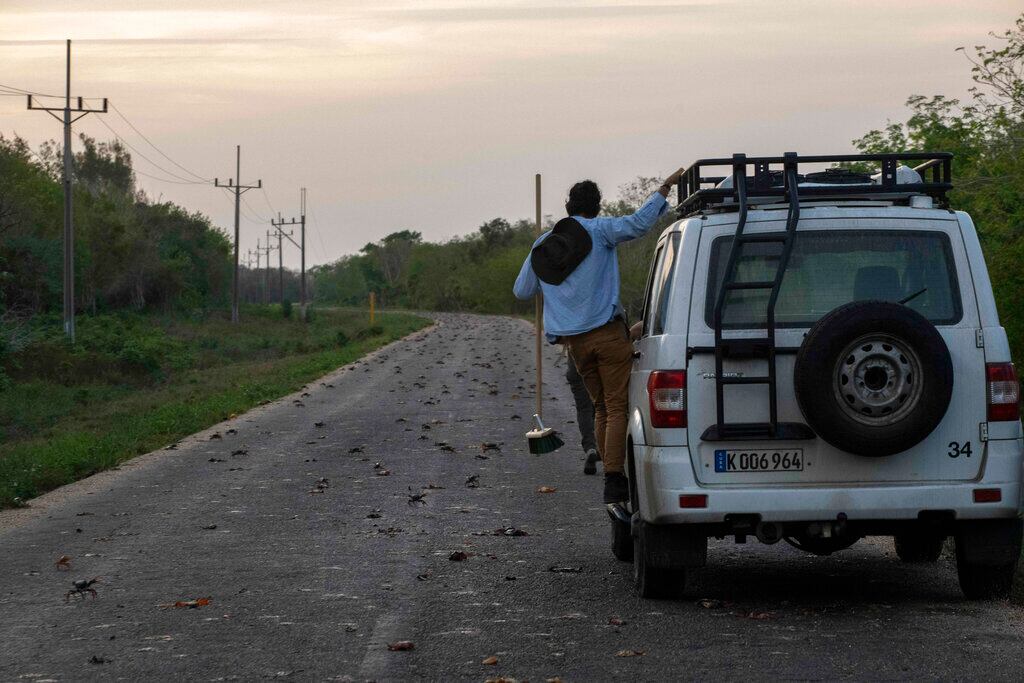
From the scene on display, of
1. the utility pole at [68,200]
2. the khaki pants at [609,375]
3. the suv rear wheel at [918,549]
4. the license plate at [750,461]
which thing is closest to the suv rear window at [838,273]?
the license plate at [750,461]

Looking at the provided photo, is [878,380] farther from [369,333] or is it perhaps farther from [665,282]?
[369,333]

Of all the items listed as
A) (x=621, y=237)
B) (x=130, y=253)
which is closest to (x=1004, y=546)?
(x=621, y=237)

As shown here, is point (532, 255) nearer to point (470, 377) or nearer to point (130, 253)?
Result: point (470, 377)

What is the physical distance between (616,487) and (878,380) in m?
2.00

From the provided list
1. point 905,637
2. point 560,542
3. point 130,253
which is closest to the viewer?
point 905,637

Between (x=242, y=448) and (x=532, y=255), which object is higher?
(x=532, y=255)

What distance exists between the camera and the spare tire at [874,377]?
5879 millimetres

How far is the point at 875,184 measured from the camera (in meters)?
6.89

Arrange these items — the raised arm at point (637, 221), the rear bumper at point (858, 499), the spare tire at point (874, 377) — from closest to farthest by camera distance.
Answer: the spare tire at point (874, 377) → the rear bumper at point (858, 499) → the raised arm at point (637, 221)

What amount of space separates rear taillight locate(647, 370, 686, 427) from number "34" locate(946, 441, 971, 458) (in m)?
1.22

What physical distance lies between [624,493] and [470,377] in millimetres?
20961

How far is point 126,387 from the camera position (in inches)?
1420

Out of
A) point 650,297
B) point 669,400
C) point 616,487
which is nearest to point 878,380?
point 669,400

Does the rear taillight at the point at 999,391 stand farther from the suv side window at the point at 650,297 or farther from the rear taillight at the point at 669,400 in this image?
the suv side window at the point at 650,297
